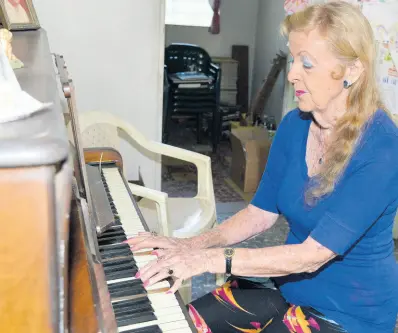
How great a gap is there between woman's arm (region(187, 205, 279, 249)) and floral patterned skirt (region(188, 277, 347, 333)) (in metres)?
0.13

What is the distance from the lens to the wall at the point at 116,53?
269cm

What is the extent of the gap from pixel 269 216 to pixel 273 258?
13.0 inches

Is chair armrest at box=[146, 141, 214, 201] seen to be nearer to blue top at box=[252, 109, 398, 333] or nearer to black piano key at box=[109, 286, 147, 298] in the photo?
blue top at box=[252, 109, 398, 333]

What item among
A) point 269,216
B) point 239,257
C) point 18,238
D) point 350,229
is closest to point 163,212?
point 269,216

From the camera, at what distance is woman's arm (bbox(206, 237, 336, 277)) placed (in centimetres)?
118

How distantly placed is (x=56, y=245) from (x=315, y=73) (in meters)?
0.88

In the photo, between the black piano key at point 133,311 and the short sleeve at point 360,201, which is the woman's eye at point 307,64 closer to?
the short sleeve at point 360,201

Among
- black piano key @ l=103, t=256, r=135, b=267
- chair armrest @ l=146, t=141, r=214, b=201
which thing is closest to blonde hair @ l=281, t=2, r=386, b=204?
black piano key @ l=103, t=256, r=135, b=267

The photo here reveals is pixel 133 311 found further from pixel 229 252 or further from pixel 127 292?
pixel 229 252

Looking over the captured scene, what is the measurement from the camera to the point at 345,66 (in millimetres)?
1198

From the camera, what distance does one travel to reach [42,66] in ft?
3.04

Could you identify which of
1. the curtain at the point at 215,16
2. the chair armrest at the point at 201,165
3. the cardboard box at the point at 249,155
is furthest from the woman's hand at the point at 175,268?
the curtain at the point at 215,16

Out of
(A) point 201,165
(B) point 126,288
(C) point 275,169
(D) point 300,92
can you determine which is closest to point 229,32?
(A) point 201,165

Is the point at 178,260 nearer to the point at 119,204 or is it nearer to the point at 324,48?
the point at 119,204
